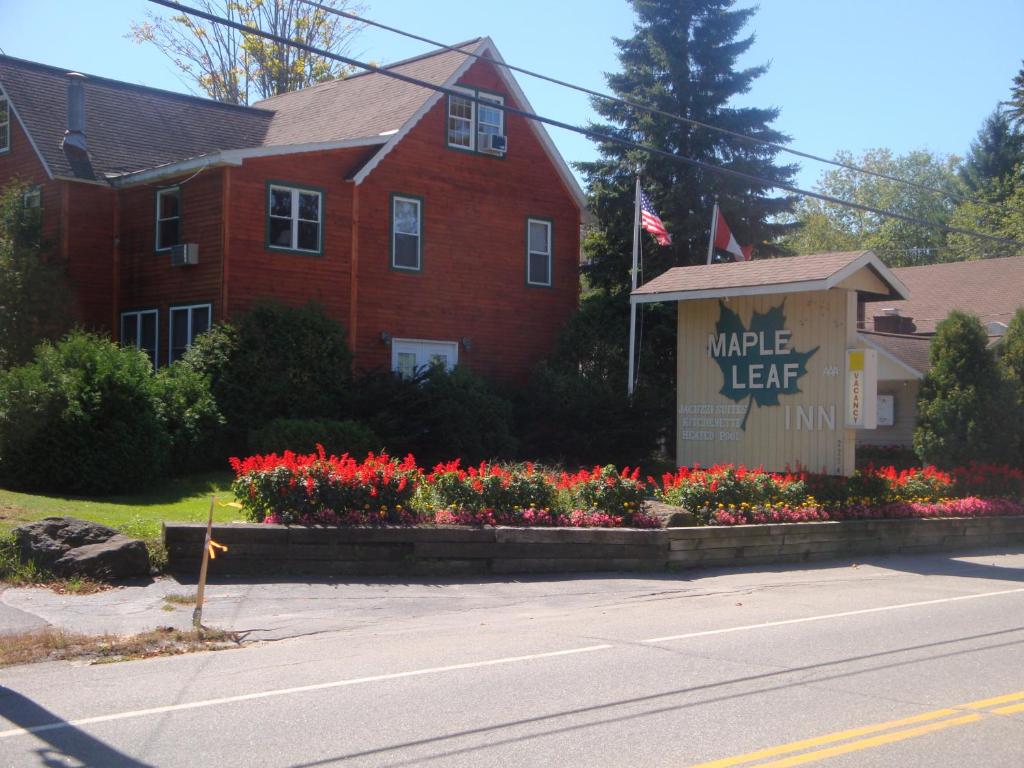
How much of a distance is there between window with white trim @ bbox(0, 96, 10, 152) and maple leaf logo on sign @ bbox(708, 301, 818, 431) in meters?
18.6

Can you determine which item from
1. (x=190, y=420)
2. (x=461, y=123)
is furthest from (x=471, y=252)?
(x=190, y=420)

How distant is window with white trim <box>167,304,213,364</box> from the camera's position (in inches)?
936

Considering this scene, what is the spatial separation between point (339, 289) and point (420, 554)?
13.1 meters

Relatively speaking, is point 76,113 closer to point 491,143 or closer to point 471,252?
point 471,252

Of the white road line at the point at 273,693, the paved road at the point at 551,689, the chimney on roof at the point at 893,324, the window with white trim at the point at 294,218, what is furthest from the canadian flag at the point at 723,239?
the white road line at the point at 273,693

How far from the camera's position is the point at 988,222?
2249 inches

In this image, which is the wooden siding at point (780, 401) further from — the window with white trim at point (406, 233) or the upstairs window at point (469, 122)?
the upstairs window at point (469, 122)

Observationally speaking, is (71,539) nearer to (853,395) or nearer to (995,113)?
(853,395)

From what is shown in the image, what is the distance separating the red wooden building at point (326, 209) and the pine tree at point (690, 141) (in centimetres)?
220

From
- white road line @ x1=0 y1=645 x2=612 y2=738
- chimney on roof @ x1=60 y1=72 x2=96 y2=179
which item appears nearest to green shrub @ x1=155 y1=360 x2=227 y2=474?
chimney on roof @ x1=60 y1=72 x2=96 y2=179

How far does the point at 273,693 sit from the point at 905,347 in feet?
86.1

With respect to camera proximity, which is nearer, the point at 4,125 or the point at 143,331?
the point at 143,331

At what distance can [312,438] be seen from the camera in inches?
772

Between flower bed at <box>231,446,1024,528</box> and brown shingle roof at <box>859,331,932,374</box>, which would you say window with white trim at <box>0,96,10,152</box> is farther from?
brown shingle roof at <box>859,331,932,374</box>
